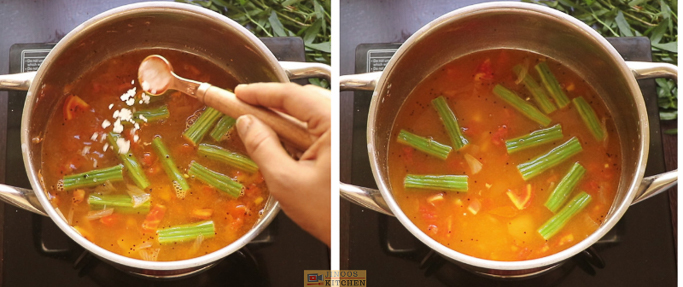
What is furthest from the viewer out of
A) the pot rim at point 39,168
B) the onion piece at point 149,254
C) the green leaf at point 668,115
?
the green leaf at point 668,115

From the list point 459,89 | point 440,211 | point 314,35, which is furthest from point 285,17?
point 440,211

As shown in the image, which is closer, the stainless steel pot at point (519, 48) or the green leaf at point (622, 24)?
the stainless steel pot at point (519, 48)

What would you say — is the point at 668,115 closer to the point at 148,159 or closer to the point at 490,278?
the point at 490,278

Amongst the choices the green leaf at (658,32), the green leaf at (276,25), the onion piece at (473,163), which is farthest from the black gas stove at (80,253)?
the green leaf at (658,32)

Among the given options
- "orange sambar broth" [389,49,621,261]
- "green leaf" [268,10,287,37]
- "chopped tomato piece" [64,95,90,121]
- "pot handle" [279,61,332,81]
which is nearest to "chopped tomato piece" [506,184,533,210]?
"orange sambar broth" [389,49,621,261]

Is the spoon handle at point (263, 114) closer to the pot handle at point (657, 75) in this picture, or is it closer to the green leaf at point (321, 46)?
the green leaf at point (321, 46)

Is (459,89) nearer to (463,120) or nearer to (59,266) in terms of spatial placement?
(463,120)
